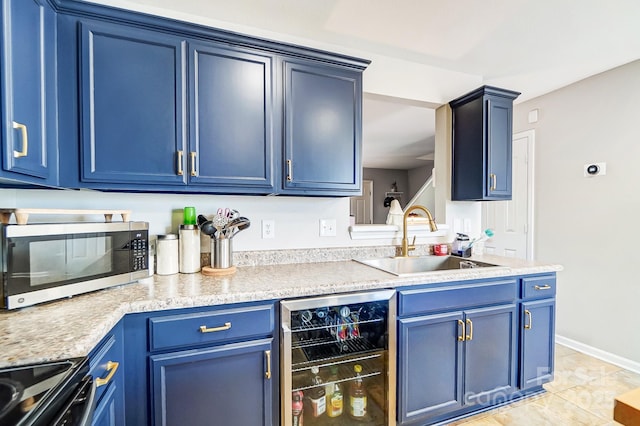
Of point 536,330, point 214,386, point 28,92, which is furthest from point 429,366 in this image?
point 28,92

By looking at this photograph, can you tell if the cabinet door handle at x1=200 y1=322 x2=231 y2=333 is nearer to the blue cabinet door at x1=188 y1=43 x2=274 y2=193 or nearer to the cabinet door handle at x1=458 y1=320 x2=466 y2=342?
the blue cabinet door at x1=188 y1=43 x2=274 y2=193

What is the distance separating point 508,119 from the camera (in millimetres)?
2232

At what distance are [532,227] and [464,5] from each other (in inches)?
95.5

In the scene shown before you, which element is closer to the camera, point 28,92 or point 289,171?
point 28,92

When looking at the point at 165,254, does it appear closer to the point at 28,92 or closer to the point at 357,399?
the point at 28,92

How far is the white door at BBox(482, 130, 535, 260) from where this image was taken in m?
3.06

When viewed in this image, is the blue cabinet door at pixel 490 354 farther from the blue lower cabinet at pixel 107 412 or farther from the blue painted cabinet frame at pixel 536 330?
the blue lower cabinet at pixel 107 412

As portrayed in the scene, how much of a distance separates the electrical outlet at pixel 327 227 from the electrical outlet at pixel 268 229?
13.4 inches

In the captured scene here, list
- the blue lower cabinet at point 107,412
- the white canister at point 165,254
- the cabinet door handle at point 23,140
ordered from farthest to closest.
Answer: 1. the white canister at point 165,254
2. the cabinet door handle at point 23,140
3. the blue lower cabinet at point 107,412

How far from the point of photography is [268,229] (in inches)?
74.4

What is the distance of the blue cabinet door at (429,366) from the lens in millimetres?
1502

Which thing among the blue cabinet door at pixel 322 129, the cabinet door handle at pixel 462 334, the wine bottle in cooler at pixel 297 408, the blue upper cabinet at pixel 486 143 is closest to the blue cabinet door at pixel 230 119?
the blue cabinet door at pixel 322 129

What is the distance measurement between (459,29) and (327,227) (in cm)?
156

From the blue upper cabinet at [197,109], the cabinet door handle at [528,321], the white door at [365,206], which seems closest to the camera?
the blue upper cabinet at [197,109]
